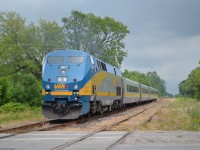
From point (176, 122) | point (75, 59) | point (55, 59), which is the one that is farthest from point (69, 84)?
point (176, 122)

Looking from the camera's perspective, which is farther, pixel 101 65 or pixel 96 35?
pixel 96 35

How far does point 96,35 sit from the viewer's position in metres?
63.6

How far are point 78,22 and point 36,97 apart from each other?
2766 centimetres

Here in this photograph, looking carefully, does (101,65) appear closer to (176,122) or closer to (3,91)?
(176,122)

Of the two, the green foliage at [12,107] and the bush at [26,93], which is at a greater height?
the bush at [26,93]

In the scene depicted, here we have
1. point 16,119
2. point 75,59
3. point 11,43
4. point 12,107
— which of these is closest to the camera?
point 75,59

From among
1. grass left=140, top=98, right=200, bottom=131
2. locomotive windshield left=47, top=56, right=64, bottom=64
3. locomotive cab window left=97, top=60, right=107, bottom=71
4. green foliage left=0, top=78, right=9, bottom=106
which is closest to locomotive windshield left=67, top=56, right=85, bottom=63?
locomotive windshield left=47, top=56, right=64, bottom=64

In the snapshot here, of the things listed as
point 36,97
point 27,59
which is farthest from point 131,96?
point 27,59

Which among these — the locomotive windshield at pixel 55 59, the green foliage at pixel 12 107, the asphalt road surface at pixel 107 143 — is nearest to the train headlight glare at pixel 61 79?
the locomotive windshield at pixel 55 59

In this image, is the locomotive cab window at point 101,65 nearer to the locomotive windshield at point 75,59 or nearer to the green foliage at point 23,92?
the locomotive windshield at point 75,59

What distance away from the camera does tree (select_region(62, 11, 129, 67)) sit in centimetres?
6134

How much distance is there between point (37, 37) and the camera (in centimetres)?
5622

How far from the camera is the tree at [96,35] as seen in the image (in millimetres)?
61344

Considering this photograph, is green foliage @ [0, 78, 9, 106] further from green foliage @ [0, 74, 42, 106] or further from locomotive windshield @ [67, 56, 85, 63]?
locomotive windshield @ [67, 56, 85, 63]
